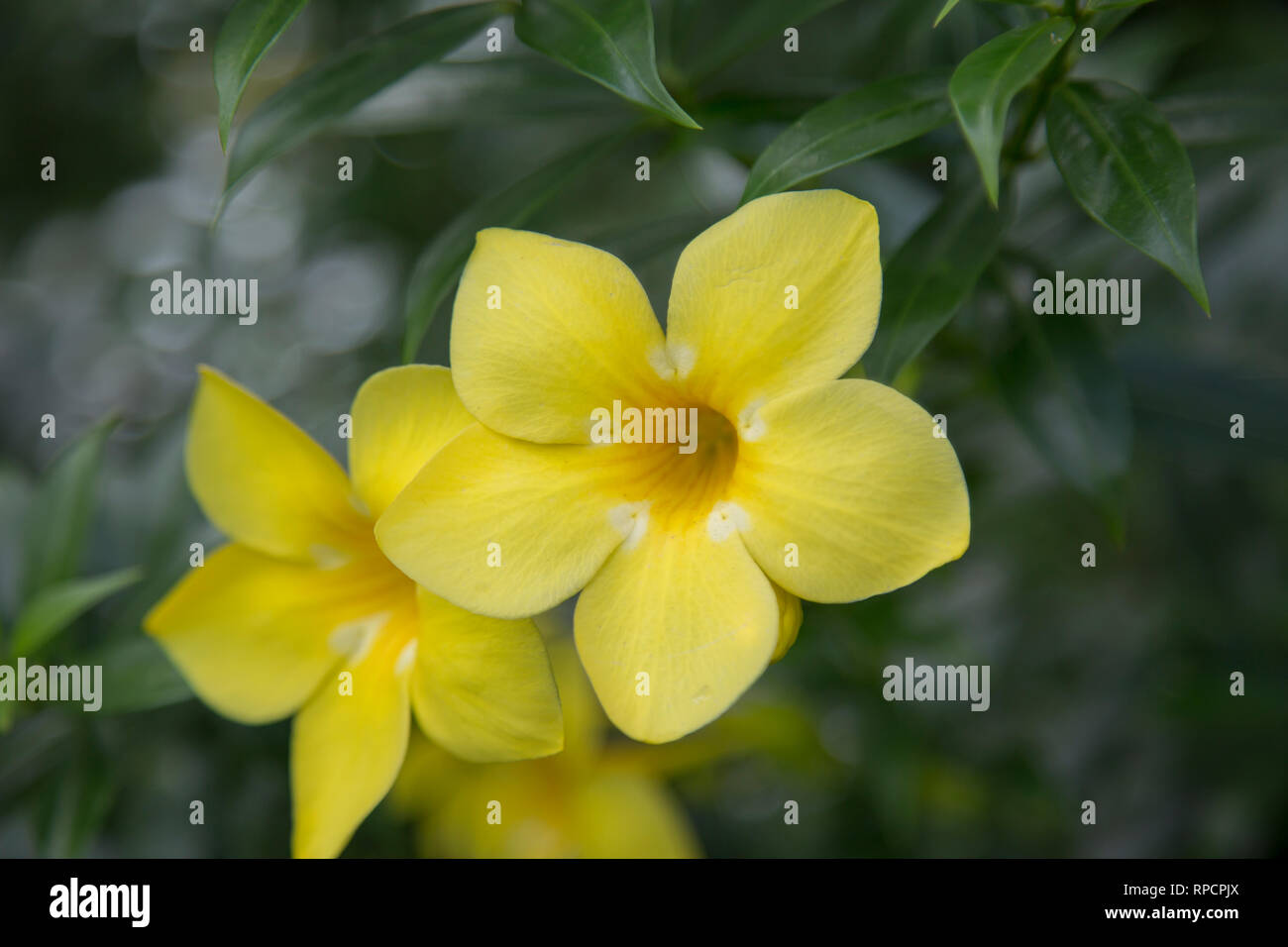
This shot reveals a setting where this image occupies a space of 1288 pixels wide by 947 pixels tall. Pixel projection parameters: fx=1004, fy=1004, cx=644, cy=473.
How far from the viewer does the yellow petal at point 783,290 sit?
2.81 ft

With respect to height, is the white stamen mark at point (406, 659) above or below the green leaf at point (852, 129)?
below

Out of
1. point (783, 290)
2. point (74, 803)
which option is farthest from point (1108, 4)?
point (74, 803)

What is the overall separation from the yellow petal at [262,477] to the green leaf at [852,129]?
53 centimetres

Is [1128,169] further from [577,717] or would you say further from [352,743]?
[577,717]

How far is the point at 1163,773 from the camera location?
202cm

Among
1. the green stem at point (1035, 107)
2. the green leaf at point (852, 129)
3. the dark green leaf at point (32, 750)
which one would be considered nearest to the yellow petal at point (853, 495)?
the green leaf at point (852, 129)

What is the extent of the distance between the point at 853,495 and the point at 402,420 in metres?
0.45

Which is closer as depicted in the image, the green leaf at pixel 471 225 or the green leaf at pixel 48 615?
the green leaf at pixel 471 225

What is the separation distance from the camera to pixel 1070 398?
3.63ft

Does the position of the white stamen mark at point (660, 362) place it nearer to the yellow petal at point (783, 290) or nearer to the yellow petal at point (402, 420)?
the yellow petal at point (783, 290)

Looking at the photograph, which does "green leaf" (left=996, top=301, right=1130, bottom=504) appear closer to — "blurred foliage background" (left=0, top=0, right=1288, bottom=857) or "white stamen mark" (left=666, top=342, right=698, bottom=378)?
"blurred foliage background" (left=0, top=0, right=1288, bottom=857)

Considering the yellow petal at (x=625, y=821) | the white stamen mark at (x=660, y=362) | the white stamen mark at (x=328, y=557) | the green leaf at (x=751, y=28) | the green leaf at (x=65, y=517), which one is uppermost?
the green leaf at (x=751, y=28)

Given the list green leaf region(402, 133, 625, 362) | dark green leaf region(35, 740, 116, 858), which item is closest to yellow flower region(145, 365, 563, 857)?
green leaf region(402, 133, 625, 362)
